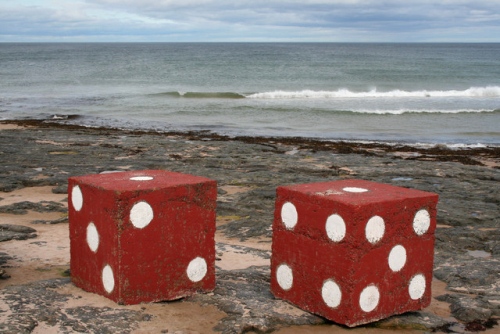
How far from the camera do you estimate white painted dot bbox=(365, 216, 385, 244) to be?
13.4ft

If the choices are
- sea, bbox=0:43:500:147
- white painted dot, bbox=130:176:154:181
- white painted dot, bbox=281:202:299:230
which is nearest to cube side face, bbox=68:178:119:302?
white painted dot, bbox=130:176:154:181

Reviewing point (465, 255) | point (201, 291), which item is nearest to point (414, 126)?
point (465, 255)

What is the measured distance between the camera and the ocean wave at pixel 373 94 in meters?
34.7

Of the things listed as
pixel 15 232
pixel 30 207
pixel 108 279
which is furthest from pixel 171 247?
pixel 30 207

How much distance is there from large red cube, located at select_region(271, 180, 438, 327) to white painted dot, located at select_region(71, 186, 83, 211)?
148 centimetres

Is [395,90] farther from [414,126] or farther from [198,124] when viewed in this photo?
[198,124]

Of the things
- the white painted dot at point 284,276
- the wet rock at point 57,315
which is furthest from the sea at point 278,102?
the wet rock at point 57,315

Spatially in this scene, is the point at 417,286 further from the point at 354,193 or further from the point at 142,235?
the point at 142,235

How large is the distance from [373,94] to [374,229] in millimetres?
33102

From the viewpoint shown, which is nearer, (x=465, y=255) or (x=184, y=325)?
(x=184, y=325)

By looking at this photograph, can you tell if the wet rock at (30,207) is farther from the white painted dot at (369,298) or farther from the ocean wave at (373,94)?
the ocean wave at (373,94)

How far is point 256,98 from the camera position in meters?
33.3

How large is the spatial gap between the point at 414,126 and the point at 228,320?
19069 mm

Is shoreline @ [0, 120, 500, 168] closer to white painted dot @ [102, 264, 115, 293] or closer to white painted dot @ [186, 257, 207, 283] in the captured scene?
white painted dot @ [186, 257, 207, 283]
